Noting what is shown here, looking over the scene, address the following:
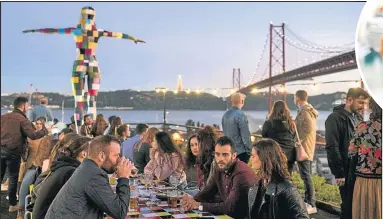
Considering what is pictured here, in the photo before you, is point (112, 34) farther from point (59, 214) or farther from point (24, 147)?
point (59, 214)

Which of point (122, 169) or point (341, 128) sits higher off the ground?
point (341, 128)

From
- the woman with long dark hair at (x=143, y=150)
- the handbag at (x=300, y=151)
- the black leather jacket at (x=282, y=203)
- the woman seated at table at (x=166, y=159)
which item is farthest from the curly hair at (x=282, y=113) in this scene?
the black leather jacket at (x=282, y=203)

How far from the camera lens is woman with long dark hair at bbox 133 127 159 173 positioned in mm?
4543

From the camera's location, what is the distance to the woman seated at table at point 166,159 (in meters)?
3.71

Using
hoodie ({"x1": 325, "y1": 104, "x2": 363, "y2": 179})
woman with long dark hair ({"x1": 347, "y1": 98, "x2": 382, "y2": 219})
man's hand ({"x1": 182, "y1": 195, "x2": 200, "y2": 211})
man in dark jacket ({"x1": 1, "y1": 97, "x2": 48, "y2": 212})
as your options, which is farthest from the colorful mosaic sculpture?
woman with long dark hair ({"x1": 347, "y1": 98, "x2": 382, "y2": 219})

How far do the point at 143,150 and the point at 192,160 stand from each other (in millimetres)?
875

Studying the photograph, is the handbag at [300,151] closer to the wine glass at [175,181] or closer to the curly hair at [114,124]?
the wine glass at [175,181]

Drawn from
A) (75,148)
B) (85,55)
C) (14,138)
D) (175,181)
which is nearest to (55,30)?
(85,55)

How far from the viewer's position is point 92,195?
6.55ft

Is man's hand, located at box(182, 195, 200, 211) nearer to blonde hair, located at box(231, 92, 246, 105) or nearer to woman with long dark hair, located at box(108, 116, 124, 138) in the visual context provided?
blonde hair, located at box(231, 92, 246, 105)

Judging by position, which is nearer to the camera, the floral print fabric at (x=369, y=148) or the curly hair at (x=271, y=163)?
the curly hair at (x=271, y=163)

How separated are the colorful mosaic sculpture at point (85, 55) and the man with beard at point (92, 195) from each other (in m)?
6.16

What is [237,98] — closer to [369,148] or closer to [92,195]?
[369,148]

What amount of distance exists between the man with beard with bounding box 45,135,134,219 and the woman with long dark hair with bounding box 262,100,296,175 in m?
2.24
